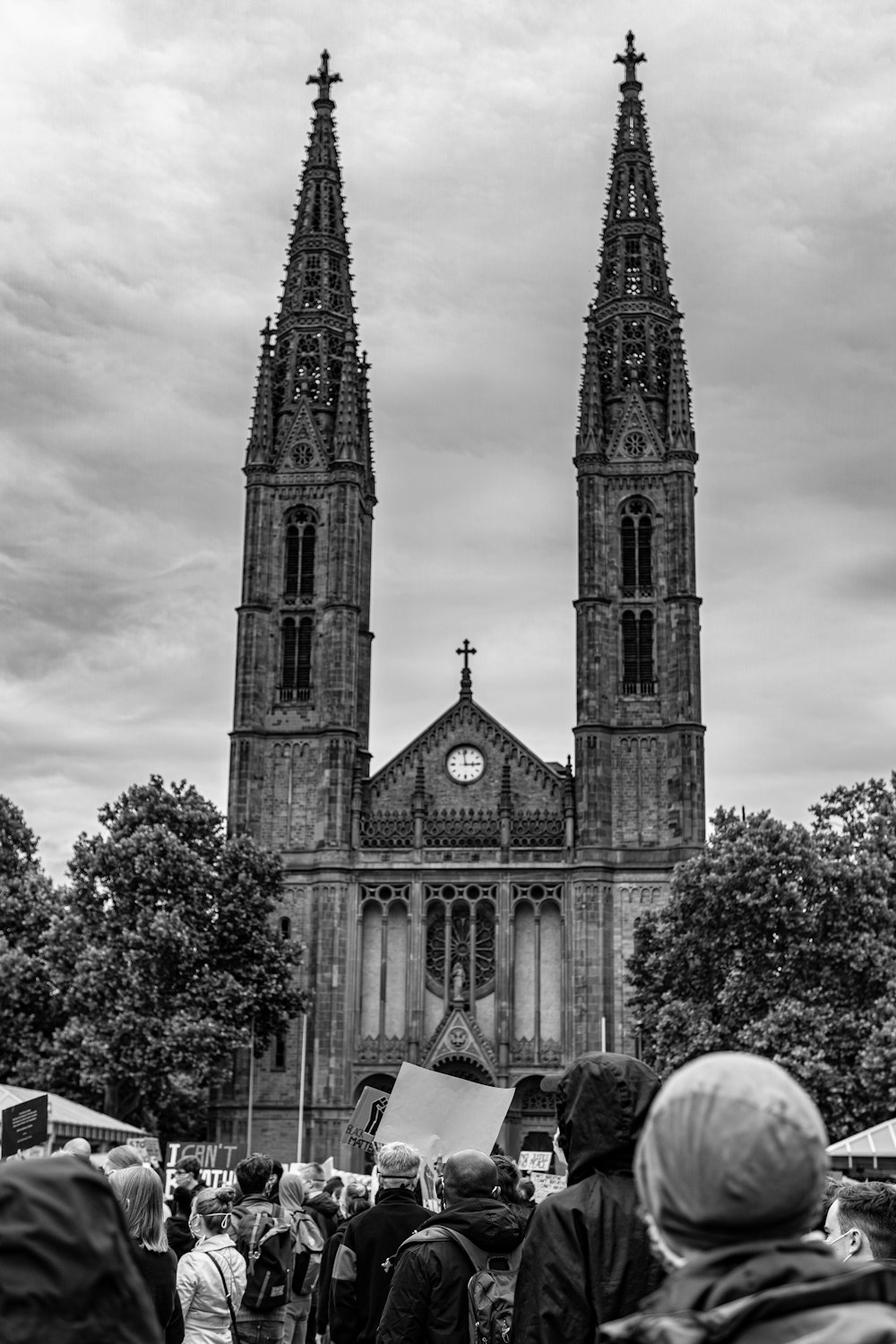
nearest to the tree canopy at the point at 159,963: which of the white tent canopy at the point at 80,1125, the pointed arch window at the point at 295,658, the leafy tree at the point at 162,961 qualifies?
the leafy tree at the point at 162,961

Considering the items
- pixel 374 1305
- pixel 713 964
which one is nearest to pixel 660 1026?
pixel 713 964

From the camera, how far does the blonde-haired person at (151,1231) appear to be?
260 inches

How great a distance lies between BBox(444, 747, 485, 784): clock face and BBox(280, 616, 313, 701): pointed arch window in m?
5.27

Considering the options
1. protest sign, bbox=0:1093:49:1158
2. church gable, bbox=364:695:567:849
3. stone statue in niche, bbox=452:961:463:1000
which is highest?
church gable, bbox=364:695:567:849

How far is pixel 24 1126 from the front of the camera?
682 inches

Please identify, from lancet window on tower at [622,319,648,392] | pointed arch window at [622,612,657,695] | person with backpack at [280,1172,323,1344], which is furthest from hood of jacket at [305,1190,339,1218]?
lancet window on tower at [622,319,648,392]

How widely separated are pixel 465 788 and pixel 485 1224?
50156mm

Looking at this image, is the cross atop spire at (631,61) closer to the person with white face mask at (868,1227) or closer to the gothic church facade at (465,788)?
the gothic church facade at (465,788)

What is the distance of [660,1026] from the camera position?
40406 millimetres

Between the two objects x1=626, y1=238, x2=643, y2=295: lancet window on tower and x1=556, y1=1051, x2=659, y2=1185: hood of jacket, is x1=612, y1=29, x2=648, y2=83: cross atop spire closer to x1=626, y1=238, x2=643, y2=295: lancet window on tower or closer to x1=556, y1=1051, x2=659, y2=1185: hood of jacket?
x1=626, y1=238, x2=643, y2=295: lancet window on tower

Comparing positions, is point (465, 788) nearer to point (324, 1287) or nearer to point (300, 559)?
point (300, 559)

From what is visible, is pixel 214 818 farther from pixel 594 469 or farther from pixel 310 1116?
pixel 594 469

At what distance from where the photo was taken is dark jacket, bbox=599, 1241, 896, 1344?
244cm

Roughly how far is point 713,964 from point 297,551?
935 inches
